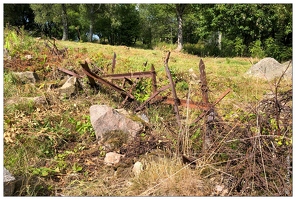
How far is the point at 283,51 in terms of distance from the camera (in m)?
18.2

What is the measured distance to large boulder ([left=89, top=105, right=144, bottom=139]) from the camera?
4438 mm

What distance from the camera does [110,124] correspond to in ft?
14.6

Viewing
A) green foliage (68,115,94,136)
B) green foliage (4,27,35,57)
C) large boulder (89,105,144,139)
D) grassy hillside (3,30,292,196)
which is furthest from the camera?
green foliage (4,27,35,57)

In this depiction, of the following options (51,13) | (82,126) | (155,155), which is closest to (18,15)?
(51,13)

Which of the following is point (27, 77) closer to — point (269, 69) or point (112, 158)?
point (112, 158)

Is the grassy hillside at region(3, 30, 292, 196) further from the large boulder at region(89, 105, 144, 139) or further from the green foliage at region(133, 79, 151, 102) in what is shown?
the green foliage at region(133, 79, 151, 102)

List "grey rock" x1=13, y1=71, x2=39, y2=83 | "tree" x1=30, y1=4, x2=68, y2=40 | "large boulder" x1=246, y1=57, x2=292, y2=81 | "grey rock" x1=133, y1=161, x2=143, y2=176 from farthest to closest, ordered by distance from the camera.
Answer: "tree" x1=30, y1=4, x2=68, y2=40
"large boulder" x1=246, y1=57, x2=292, y2=81
"grey rock" x1=13, y1=71, x2=39, y2=83
"grey rock" x1=133, y1=161, x2=143, y2=176

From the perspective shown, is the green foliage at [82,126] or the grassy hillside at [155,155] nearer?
the grassy hillside at [155,155]

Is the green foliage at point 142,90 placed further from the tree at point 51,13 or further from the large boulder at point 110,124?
the tree at point 51,13

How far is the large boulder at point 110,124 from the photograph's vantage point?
444 centimetres

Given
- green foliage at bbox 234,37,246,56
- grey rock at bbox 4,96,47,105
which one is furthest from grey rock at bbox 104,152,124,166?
green foliage at bbox 234,37,246,56

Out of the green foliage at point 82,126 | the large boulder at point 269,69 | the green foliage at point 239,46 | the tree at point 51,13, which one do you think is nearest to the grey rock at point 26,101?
the green foliage at point 82,126

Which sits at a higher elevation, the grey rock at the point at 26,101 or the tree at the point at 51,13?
the tree at the point at 51,13

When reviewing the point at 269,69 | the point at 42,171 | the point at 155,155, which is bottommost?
the point at 42,171
